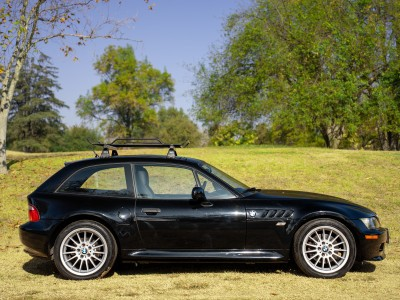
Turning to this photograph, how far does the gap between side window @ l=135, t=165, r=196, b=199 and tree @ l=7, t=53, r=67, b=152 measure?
5374 cm

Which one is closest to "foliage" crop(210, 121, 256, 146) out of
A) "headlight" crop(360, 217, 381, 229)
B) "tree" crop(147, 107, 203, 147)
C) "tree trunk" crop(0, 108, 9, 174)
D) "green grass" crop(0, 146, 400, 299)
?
"tree trunk" crop(0, 108, 9, 174)

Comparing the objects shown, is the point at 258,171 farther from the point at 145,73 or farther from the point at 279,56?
the point at 145,73

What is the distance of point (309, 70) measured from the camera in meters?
26.5

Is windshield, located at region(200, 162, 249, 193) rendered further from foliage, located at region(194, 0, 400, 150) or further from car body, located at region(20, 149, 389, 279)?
foliage, located at region(194, 0, 400, 150)

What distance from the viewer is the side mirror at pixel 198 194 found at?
631 cm

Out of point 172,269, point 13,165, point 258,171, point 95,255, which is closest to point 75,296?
point 95,255

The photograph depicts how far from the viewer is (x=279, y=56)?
26.2 m

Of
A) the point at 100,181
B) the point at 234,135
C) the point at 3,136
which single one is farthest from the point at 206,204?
the point at 234,135

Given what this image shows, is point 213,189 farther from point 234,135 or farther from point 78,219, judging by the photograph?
point 234,135

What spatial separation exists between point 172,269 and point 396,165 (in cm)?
1078

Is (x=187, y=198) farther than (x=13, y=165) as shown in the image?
No

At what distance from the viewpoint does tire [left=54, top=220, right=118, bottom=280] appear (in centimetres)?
632

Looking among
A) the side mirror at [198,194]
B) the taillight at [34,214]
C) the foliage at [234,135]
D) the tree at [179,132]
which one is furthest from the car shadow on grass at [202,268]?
the tree at [179,132]

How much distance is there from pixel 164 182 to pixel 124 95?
4934cm
